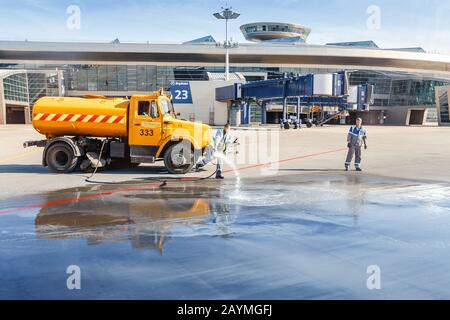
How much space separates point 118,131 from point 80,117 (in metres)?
1.38

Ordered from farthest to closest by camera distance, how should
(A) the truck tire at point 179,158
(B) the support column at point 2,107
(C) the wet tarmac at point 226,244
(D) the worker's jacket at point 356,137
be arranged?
(B) the support column at point 2,107
(D) the worker's jacket at point 356,137
(A) the truck tire at point 179,158
(C) the wet tarmac at point 226,244

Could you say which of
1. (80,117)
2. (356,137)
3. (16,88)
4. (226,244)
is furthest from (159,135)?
(16,88)

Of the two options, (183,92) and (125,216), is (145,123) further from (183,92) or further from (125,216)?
(183,92)

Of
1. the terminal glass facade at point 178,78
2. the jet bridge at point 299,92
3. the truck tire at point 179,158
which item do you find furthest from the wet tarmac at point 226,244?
the terminal glass facade at point 178,78

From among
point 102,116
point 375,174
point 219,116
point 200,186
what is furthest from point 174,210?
point 219,116

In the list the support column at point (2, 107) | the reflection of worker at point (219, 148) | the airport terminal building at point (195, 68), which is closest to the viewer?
the reflection of worker at point (219, 148)

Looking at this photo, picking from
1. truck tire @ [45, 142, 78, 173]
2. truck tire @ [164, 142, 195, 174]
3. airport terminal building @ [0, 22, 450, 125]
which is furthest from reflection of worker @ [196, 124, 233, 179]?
airport terminal building @ [0, 22, 450, 125]

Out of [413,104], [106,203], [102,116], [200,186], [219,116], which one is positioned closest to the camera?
[106,203]

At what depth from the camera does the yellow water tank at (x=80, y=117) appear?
48.8ft

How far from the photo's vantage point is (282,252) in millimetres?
6445

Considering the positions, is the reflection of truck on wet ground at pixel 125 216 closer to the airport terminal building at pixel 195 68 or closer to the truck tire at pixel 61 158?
the truck tire at pixel 61 158

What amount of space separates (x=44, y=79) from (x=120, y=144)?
74532 mm

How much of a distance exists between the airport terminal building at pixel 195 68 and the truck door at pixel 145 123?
68382 mm
